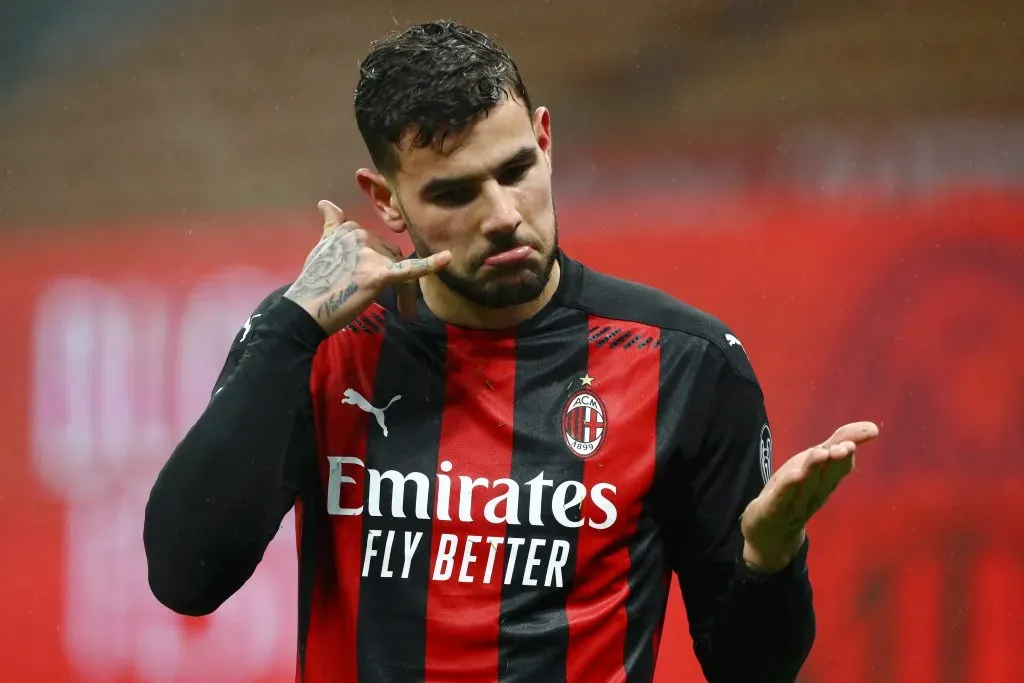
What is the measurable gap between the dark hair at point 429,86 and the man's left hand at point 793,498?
0.45 m

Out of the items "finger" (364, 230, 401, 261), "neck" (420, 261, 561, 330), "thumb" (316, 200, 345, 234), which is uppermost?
"thumb" (316, 200, 345, 234)

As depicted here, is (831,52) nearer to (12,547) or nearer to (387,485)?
(387,485)

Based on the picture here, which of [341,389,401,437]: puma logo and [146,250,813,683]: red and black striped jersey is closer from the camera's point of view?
[146,250,813,683]: red and black striped jersey

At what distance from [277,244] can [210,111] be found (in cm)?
41

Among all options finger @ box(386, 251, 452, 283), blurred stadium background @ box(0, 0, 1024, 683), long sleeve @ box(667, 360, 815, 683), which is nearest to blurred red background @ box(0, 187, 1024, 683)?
blurred stadium background @ box(0, 0, 1024, 683)

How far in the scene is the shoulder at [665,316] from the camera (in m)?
1.27

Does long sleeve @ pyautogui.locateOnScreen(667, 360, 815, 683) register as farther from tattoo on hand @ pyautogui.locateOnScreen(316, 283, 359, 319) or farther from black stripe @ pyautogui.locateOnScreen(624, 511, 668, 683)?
tattoo on hand @ pyautogui.locateOnScreen(316, 283, 359, 319)

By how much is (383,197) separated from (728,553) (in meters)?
0.52

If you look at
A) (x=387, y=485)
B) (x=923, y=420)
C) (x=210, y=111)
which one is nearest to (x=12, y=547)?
(x=210, y=111)

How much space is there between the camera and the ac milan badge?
1.23 m

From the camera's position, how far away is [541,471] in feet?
4.00

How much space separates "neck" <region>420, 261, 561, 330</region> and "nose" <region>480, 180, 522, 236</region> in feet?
0.35

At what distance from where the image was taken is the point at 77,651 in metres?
2.53

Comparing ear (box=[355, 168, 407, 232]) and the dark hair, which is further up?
the dark hair
